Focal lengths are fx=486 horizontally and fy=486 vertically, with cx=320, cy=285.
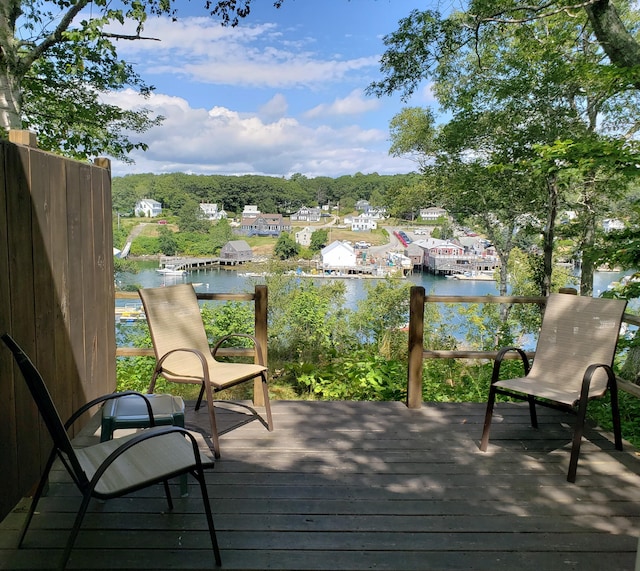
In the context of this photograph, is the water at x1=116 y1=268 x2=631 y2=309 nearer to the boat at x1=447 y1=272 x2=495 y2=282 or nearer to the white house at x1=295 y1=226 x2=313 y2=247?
the boat at x1=447 y1=272 x2=495 y2=282

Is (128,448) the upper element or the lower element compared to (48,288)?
lower

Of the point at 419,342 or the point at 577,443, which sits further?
the point at 419,342

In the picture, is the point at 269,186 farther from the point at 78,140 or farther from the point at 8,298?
the point at 8,298

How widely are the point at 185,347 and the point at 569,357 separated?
2521 millimetres

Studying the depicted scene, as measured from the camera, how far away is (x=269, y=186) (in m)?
17.6

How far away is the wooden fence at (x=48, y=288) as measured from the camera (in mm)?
1933

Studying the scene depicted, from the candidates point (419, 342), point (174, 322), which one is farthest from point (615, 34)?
point (174, 322)

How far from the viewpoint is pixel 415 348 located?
142 inches

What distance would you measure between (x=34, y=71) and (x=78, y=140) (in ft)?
3.81

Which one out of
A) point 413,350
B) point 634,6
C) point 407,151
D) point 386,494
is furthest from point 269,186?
point 386,494

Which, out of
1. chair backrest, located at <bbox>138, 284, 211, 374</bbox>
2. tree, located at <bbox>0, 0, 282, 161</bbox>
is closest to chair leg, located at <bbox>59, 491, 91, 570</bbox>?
chair backrest, located at <bbox>138, 284, 211, 374</bbox>

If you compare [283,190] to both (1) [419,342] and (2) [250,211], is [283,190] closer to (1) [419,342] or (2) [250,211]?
(2) [250,211]

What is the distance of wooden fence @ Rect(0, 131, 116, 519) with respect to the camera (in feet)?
6.34

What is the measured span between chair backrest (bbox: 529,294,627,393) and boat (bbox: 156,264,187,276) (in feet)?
33.3
